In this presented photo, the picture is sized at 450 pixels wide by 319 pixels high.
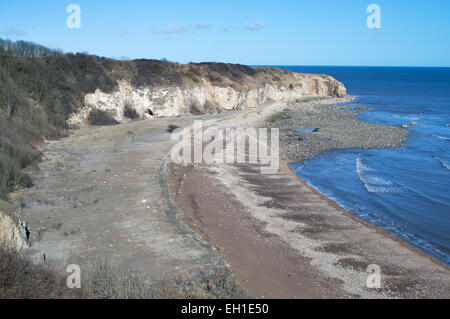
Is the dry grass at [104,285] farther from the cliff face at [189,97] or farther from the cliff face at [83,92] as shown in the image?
the cliff face at [189,97]

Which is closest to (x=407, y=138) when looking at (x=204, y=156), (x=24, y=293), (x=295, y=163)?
(x=295, y=163)

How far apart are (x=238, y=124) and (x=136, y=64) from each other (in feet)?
41.7

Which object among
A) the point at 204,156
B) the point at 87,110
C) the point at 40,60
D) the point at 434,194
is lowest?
the point at 434,194

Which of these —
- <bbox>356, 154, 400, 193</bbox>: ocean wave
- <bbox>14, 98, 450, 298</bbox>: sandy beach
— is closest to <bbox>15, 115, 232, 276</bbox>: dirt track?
<bbox>14, 98, 450, 298</bbox>: sandy beach

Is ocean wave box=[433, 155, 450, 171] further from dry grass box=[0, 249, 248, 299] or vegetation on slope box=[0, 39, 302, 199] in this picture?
vegetation on slope box=[0, 39, 302, 199]

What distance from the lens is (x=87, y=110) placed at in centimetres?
2909

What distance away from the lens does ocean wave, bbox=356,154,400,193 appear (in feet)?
59.9

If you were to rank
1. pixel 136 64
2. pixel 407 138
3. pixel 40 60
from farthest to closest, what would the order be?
pixel 136 64, pixel 407 138, pixel 40 60

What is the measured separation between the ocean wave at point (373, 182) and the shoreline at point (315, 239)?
3351mm

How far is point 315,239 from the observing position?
11.8 m

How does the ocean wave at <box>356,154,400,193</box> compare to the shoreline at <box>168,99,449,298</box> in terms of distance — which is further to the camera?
the ocean wave at <box>356,154,400,193</box>

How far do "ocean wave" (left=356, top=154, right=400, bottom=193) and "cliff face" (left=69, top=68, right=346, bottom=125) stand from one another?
2010 cm

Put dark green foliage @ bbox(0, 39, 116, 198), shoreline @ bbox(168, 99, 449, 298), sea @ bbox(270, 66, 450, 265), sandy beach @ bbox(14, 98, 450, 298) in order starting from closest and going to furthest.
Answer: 1. sandy beach @ bbox(14, 98, 450, 298)
2. shoreline @ bbox(168, 99, 449, 298)
3. sea @ bbox(270, 66, 450, 265)
4. dark green foliage @ bbox(0, 39, 116, 198)
